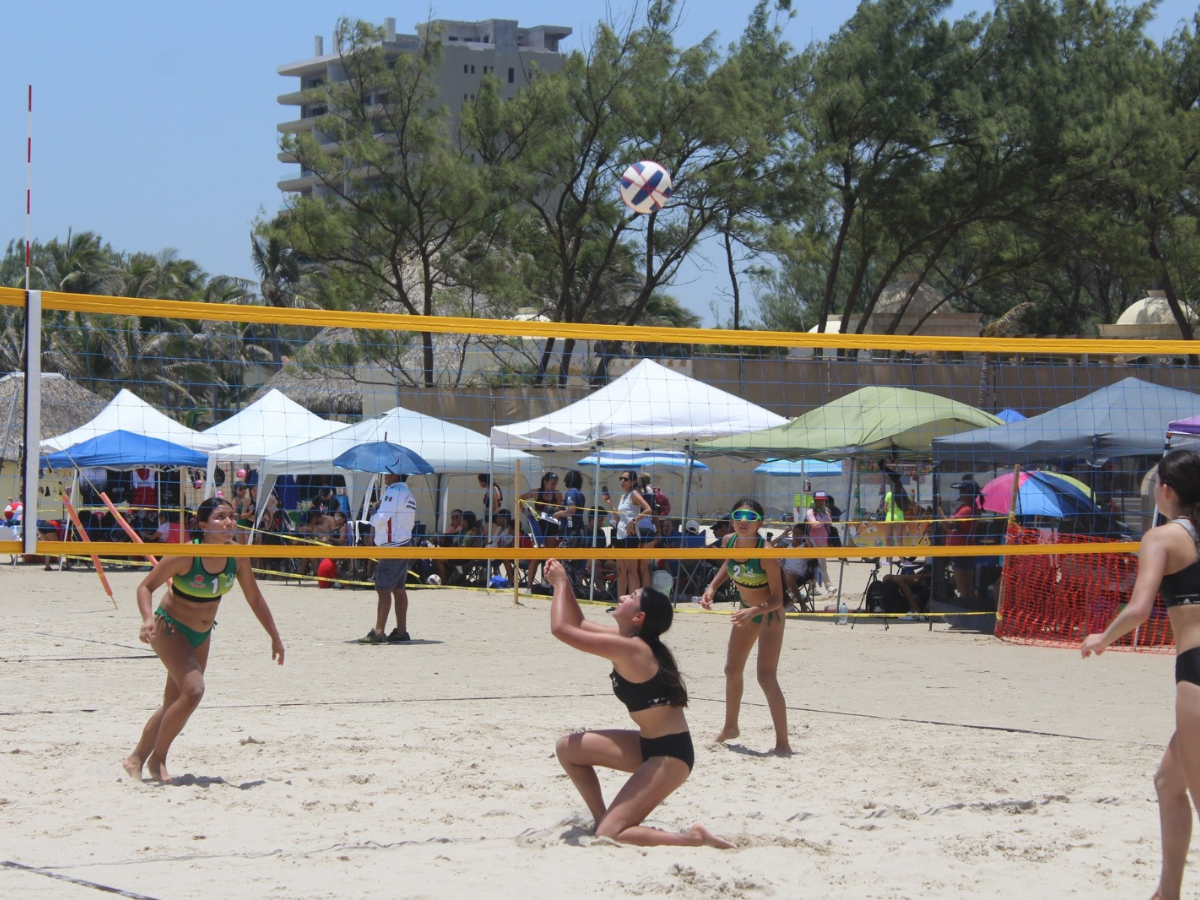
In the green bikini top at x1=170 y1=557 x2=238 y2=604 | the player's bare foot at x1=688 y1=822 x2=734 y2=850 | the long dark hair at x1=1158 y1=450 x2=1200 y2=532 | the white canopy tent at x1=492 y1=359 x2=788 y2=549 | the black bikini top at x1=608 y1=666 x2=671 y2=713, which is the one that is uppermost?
the white canopy tent at x1=492 y1=359 x2=788 y2=549

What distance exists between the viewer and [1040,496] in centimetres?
1135

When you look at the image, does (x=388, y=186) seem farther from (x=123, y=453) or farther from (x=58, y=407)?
(x=123, y=453)

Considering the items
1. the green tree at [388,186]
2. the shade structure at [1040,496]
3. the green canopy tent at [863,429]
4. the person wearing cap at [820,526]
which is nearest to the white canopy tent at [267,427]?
the green tree at [388,186]

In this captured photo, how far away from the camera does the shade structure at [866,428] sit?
43.0 feet

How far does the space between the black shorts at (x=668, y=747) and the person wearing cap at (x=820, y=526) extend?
7346 mm

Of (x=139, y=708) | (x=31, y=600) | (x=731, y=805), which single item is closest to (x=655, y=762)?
(x=731, y=805)

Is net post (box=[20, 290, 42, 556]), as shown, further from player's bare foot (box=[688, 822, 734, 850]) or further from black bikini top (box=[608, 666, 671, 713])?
player's bare foot (box=[688, 822, 734, 850])

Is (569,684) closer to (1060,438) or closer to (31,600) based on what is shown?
(1060,438)

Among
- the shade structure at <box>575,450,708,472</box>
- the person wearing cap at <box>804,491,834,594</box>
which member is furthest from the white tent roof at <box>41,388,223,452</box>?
the person wearing cap at <box>804,491,834,594</box>

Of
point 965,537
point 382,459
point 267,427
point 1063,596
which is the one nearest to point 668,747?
point 1063,596

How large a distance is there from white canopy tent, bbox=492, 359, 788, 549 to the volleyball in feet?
5.82

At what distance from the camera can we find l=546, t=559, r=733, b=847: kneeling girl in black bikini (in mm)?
4199

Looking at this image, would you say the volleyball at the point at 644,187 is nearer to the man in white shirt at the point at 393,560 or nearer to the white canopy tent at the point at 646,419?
the white canopy tent at the point at 646,419

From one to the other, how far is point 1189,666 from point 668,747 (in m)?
1.62
